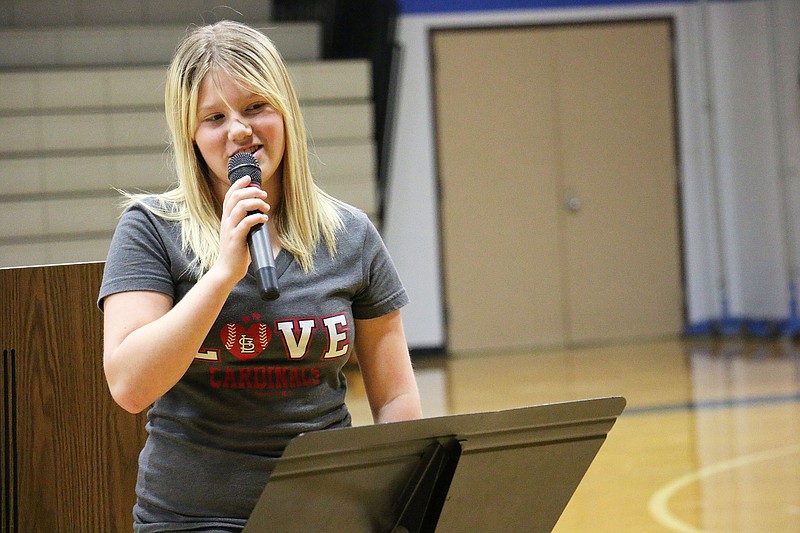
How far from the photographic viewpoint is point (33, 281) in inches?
67.7

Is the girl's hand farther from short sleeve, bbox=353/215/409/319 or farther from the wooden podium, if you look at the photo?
the wooden podium

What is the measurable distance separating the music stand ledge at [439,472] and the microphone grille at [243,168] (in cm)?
36

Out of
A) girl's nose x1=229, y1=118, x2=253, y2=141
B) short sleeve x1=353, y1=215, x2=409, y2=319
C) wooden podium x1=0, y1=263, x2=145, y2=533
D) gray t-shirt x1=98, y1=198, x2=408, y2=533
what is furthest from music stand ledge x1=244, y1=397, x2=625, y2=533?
wooden podium x1=0, y1=263, x2=145, y2=533

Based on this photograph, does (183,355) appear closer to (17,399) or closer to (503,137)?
(17,399)

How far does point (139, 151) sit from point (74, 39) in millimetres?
903

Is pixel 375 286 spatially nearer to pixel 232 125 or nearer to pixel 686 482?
pixel 232 125

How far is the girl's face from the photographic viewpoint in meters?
1.36

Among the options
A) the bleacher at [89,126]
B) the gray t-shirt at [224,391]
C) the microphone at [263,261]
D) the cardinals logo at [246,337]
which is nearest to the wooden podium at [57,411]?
the gray t-shirt at [224,391]

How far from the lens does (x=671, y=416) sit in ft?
16.3

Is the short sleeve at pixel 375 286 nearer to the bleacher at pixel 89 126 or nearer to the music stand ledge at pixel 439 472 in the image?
the music stand ledge at pixel 439 472

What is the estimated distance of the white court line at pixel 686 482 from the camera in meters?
3.32

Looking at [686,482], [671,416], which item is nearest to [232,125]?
[686,482]

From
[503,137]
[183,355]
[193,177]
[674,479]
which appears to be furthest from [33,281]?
[503,137]

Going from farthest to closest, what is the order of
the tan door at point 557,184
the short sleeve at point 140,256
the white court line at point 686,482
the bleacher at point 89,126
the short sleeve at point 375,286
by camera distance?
the tan door at point 557,184, the bleacher at point 89,126, the white court line at point 686,482, the short sleeve at point 375,286, the short sleeve at point 140,256
